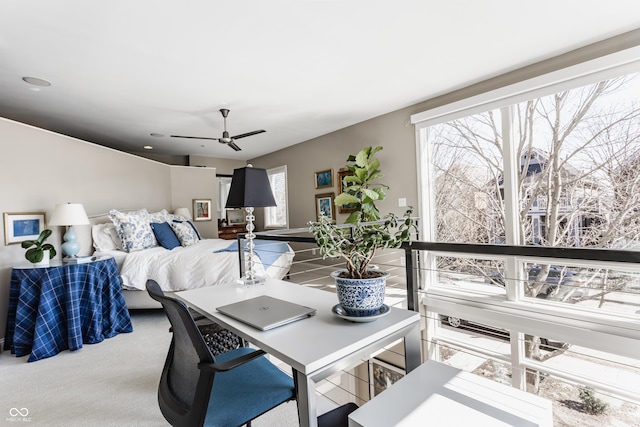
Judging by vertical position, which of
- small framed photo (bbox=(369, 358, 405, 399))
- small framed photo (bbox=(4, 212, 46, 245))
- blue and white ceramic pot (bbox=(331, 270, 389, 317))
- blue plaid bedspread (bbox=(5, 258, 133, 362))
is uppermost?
small framed photo (bbox=(4, 212, 46, 245))

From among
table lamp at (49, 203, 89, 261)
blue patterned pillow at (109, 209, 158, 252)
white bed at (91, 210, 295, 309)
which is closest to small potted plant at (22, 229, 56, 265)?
table lamp at (49, 203, 89, 261)

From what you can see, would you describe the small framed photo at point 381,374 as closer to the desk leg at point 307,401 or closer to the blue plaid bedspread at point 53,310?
the blue plaid bedspread at point 53,310

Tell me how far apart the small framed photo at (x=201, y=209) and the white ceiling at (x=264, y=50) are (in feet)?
6.63

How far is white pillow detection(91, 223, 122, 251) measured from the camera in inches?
140

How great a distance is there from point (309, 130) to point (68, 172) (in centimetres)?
329

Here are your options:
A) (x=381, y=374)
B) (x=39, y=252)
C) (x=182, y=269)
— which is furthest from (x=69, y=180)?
(x=381, y=374)

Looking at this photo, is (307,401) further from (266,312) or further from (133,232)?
(133,232)

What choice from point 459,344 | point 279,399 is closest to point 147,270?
point 279,399

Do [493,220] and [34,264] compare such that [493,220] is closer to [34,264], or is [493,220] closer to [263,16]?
[263,16]

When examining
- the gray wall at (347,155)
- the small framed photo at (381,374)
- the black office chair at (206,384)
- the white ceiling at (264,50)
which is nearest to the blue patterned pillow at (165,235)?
the white ceiling at (264,50)

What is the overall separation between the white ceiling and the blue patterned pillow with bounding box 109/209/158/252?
4.41 ft

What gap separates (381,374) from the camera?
4570mm

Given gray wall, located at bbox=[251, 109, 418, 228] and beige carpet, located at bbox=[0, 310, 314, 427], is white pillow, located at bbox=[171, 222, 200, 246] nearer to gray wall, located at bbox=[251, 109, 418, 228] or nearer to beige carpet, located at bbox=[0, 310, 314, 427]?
beige carpet, located at bbox=[0, 310, 314, 427]

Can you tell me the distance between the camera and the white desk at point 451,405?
0.83 metres
